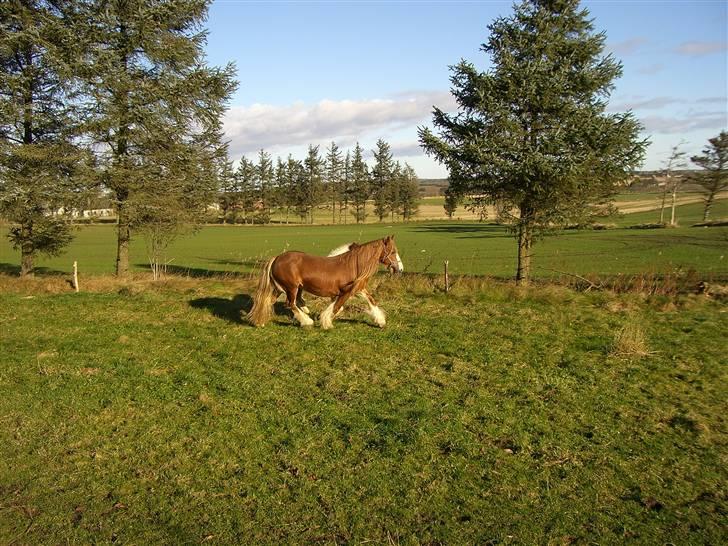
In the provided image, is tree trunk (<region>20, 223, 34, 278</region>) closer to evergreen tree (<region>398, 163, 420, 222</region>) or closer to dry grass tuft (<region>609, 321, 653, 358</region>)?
dry grass tuft (<region>609, 321, 653, 358</region>)

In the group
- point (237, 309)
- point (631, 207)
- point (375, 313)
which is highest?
point (631, 207)

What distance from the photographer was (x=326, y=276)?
10.2 m

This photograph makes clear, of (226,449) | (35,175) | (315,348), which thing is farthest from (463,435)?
(35,175)

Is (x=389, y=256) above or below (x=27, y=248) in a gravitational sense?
above

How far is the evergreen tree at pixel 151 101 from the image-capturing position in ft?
51.9

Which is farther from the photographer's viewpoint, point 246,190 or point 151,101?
point 246,190

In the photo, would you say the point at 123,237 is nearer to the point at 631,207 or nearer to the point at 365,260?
the point at 365,260

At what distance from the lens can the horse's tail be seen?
410 inches

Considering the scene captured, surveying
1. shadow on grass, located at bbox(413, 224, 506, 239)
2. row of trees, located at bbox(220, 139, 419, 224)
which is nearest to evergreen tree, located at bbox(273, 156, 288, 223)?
row of trees, located at bbox(220, 139, 419, 224)

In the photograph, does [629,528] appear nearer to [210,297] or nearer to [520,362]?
[520,362]

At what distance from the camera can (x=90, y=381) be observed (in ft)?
26.0

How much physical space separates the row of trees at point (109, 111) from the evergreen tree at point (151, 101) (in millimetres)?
34

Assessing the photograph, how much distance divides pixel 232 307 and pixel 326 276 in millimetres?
3563

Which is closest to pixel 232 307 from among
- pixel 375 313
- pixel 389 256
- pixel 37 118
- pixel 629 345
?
pixel 375 313
